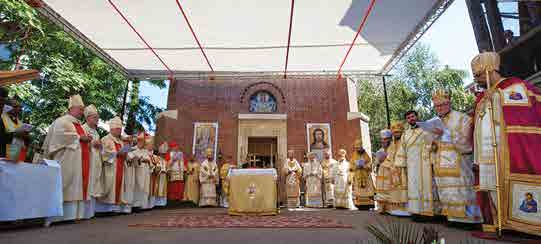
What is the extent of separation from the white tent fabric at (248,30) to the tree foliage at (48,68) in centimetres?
113

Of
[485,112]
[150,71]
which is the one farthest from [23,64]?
[485,112]

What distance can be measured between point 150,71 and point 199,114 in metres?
2.43

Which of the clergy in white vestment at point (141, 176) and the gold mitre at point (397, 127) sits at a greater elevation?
the gold mitre at point (397, 127)

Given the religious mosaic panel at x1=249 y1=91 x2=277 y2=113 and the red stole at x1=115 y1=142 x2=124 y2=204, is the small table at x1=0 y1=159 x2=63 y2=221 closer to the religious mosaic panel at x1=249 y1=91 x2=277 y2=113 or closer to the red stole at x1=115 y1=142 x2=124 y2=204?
the red stole at x1=115 y1=142 x2=124 y2=204

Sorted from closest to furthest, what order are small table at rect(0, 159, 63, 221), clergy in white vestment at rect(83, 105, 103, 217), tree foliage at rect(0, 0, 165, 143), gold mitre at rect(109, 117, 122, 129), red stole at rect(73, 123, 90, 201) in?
small table at rect(0, 159, 63, 221) → red stole at rect(73, 123, 90, 201) → clergy in white vestment at rect(83, 105, 103, 217) → gold mitre at rect(109, 117, 122, 129) → tree foliage at rect(0, 0, 165, 143)

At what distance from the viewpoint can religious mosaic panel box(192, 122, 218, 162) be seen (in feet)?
39.8

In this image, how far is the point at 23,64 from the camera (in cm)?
935

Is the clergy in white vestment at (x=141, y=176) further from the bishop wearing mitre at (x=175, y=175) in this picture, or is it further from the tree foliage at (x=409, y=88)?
the tree foliage at (x=409, y=88)

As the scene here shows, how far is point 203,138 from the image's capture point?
40.2 feet

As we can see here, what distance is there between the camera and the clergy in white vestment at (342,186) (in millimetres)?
9750

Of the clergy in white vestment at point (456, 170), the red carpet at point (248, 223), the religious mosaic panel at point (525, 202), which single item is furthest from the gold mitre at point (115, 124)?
the religious mosaic panel at point (525, 202)

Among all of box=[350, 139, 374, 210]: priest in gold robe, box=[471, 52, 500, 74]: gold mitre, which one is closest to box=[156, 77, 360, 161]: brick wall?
box=[350, 139, 374, 210]: priest in gold robe

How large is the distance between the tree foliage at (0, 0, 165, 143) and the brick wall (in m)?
3.00

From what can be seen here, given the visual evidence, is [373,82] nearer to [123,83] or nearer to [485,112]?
[123,83]
